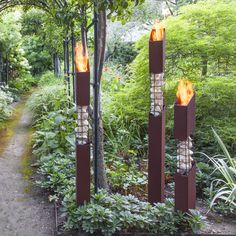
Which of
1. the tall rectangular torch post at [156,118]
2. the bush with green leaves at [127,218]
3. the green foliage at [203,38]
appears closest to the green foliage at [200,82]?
the green foliage at [203,38]

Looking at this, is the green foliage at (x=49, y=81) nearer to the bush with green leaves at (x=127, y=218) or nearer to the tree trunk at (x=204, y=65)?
the tree trunk at (x=204, y=65)

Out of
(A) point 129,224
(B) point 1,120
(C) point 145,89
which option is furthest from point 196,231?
(B) point 1,120

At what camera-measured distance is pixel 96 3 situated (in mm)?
2273

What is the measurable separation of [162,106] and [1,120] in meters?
4.08

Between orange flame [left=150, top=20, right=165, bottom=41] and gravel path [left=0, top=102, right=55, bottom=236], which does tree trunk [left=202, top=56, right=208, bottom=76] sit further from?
gravel path [left=0, top=102, right=55, bottom=236]

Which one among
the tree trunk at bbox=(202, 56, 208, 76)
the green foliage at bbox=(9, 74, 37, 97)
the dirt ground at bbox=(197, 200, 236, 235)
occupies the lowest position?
the dirt ground at bbox=(197, 200, 236, 235)

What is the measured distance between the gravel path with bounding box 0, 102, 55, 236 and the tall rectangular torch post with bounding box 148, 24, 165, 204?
874mm

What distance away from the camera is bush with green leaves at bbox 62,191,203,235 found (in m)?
2.19

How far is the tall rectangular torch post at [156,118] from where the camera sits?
91.1 inches

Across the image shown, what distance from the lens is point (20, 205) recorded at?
2.79 m

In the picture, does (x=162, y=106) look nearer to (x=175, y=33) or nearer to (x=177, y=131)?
(x=177, y=131)

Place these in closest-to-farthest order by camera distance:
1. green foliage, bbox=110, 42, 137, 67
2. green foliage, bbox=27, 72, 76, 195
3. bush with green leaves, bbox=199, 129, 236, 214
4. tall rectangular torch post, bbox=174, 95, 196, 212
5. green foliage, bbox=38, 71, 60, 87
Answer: tall rectangular torch post, bbox=174, 95, 196, 212 → bush with green leaves, bbox=199, 129, 236, 214 → green foliage, bbox=27, 72, 76, 195 → green foliage, bbox=38, 71, 60, 87 → green foliage, bbox=110, 42, 137, 67

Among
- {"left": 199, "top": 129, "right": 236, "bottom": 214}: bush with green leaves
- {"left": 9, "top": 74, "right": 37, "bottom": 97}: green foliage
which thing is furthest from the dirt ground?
{"left": 9, "top": 74, "right": 37, "bottom": 97}: green foliage

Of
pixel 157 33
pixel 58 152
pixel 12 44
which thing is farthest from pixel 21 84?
pixel 157 33
